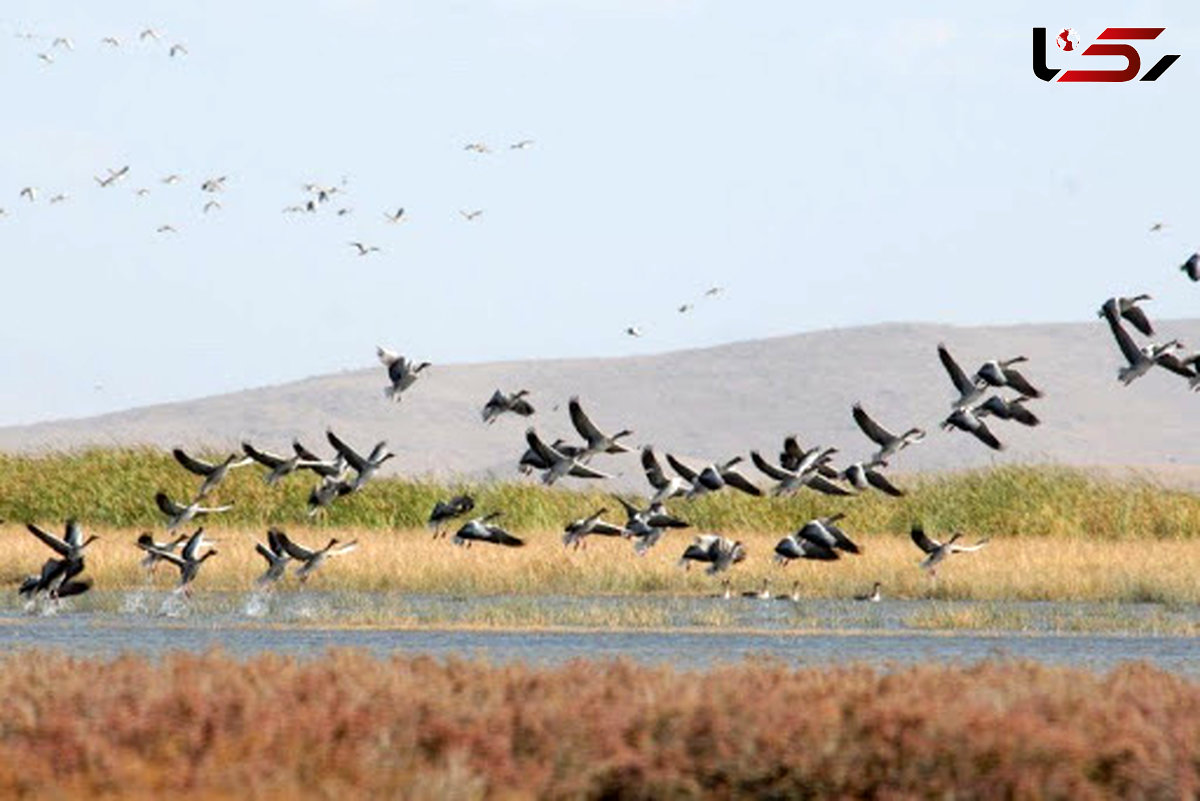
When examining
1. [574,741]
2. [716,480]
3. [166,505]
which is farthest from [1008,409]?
[574,741]

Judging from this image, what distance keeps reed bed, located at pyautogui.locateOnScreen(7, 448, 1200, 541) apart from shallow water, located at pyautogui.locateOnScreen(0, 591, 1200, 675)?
27.4 feet

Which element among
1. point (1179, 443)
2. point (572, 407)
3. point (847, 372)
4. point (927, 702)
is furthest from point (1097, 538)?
point (847, 372)

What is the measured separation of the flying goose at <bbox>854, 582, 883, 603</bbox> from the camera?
123ft

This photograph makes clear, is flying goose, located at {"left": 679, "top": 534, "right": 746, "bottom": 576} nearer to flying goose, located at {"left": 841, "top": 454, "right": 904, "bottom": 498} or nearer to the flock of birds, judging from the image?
the flock of birds

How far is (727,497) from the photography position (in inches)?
1834

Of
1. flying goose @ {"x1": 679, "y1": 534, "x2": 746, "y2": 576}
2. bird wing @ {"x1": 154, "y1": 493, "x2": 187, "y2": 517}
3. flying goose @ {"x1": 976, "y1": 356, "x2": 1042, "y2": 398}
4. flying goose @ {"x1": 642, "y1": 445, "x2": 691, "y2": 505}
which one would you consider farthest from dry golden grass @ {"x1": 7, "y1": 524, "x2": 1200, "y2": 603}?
flying goose @ {"x1": 976, "y1": 356, "x2": 1042, "y2": 398}

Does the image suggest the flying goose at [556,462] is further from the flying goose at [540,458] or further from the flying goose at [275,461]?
the flying goose at [275,461]

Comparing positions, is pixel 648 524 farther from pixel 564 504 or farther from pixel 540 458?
pixel 564 504

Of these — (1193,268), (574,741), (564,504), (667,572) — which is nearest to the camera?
(574,741)

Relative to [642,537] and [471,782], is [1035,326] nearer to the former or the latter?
[642,537]

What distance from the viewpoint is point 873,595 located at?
37.7 m

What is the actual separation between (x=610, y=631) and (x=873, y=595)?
700cm

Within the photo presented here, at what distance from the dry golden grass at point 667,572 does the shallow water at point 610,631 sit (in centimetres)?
63

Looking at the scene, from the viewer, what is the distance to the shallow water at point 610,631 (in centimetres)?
2817
